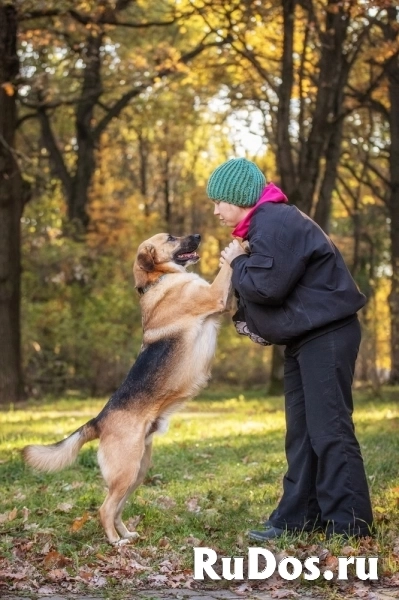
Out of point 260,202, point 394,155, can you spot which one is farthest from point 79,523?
point 394,155

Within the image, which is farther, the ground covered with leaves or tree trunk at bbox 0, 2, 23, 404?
tree trunk at bbox 0, 2, 23, 404

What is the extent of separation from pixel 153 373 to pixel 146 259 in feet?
2.99

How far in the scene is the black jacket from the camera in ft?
18.5

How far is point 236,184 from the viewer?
5883mm

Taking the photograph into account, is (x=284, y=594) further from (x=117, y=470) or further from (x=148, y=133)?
(x=148, y=133)

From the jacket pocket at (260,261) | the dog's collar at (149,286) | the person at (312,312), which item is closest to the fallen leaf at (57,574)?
the person at (312,312)

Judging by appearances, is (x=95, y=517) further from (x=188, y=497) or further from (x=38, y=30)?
(x=38, y=30)

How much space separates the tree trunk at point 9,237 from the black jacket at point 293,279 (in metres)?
12.0

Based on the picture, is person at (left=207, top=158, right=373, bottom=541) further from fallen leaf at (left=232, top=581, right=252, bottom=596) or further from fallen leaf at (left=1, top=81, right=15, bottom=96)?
fallen leaf at (left=1, top=81, right=15, bottom=96)

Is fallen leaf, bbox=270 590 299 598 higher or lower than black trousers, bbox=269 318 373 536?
lower

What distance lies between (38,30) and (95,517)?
1372cm

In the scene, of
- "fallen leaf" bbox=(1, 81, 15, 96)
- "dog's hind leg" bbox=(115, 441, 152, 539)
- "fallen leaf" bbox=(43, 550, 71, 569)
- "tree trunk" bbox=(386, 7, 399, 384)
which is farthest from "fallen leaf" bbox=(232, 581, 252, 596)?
"tree trunk" bbox=(386, 7, 399, 384)

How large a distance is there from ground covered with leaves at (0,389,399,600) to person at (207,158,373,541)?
12.7 inches

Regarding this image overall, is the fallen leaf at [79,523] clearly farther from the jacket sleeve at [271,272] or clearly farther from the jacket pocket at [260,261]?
the jacket pocket at [260,261]
